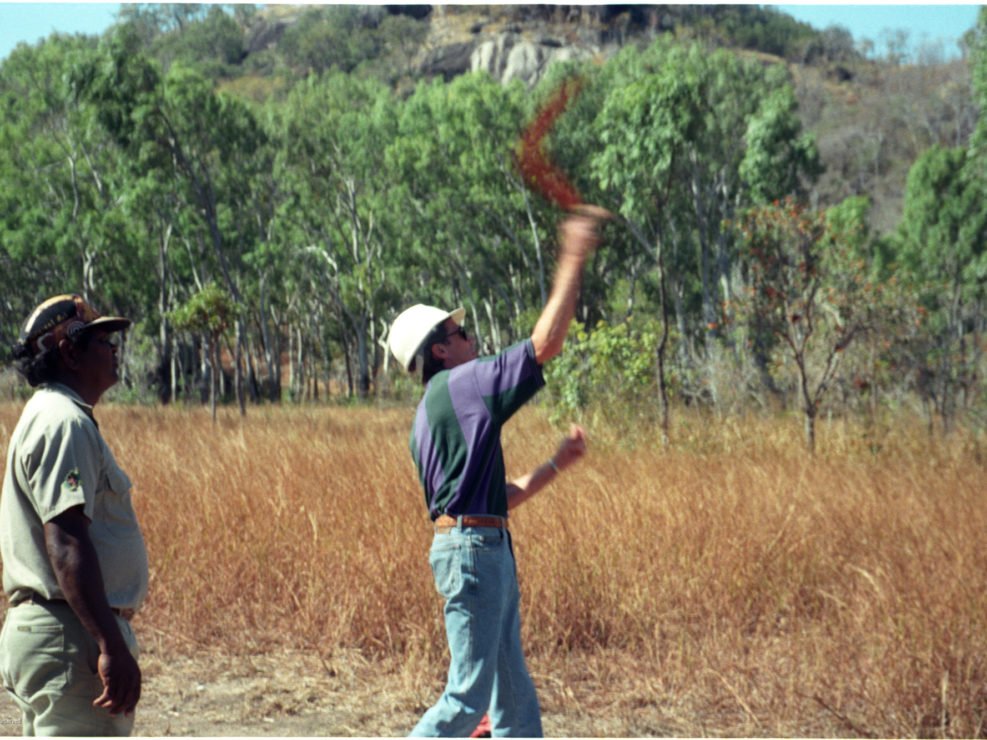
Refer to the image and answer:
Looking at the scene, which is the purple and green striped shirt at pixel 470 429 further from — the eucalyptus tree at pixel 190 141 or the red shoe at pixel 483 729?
the eucalyptus tree at pixel 190 141

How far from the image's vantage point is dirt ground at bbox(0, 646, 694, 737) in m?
5.25

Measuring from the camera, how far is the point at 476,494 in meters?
3.61

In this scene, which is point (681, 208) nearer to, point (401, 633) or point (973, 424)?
point (973, 424)

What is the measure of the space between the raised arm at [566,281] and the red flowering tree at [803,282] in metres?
10.9

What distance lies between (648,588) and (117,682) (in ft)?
13.4

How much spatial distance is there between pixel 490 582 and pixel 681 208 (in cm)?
4020

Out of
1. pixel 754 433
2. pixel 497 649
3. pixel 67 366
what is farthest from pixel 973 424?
pixel 67 366

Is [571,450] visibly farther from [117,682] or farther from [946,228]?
[946,228]

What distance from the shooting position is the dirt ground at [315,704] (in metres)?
5.25

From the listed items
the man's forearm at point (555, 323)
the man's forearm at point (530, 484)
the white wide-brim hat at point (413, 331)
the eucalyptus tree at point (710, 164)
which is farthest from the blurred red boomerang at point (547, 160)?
the eucalyptus tree at point (710, 164)

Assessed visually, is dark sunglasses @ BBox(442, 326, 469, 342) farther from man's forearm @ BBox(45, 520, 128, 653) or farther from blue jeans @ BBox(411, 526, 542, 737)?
man's forearm @ BBox(45, 520, 128, 653)

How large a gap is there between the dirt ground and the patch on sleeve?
2.76 meters

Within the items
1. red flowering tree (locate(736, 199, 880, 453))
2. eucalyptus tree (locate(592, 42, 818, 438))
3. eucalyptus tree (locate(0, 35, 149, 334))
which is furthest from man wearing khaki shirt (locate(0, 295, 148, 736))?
eucalyptus tree (locate(0, 35, 149, 334))

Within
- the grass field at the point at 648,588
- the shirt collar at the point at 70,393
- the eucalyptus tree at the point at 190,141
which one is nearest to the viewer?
the shirt collar at the point at 70,393
